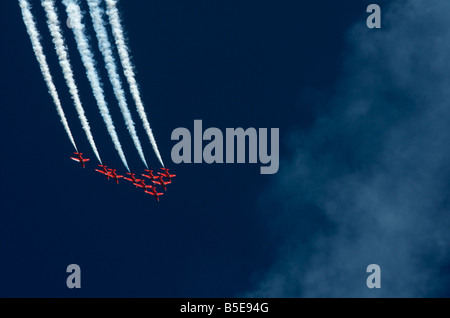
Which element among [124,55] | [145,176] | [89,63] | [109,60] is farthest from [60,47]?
[145,176]

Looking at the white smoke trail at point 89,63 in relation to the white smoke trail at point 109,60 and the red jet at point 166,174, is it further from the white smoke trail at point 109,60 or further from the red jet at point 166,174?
the red jet at point 166,174

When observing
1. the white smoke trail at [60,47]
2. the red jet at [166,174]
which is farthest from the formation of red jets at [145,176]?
the white smoke trail at [60,47]

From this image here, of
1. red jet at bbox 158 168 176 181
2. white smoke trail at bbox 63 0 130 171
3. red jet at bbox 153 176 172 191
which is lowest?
red jet at bbox 153 176 172 191

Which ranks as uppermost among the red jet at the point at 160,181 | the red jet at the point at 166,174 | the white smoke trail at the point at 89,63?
the white smoke trail at the point at 89,63

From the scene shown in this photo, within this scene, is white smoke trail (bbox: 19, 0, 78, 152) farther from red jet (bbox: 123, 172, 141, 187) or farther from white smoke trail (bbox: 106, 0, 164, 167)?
red jet (bbox: 123, 172, 141, 187)

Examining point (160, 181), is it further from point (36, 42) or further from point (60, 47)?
point (36, 42)

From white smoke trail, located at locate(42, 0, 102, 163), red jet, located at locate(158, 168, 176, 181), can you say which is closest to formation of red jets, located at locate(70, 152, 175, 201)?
red jet, located at locate(158, 168, 176, 181)
